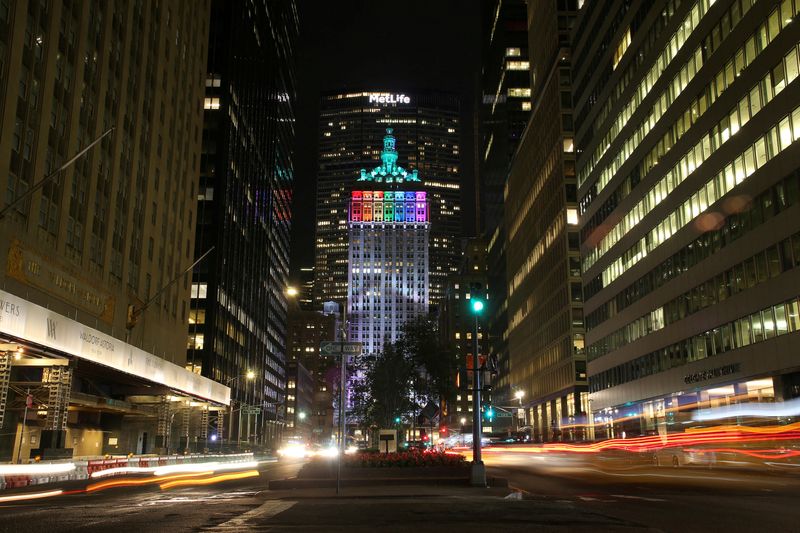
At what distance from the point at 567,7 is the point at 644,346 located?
2358 inches

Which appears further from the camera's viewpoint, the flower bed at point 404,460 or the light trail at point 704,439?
the light trail at point 704,439

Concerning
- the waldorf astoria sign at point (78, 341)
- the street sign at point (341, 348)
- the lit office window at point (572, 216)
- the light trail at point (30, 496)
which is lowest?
the light trail at point (30, 496)

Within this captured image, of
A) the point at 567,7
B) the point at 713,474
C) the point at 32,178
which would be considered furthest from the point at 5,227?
the point at 567,7

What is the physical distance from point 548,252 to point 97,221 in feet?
217

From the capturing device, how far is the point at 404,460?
28.0 meters

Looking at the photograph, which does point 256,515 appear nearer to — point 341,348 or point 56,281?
point 341,348

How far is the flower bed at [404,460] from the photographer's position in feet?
91.6

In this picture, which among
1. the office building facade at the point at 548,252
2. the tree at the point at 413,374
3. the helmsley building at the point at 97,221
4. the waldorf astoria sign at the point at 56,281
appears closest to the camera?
the helmsley building at the point at 97,221

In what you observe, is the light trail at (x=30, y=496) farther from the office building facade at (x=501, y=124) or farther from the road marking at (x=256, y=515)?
the office building facade at (x=501, y=124)

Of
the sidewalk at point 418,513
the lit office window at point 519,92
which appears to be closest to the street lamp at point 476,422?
the sidewalk at point 418,513

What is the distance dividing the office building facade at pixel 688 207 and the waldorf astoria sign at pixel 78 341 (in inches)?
1563

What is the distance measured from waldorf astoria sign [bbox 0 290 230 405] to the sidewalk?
15.5 metres

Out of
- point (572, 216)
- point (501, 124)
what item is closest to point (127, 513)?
point (572, 216)

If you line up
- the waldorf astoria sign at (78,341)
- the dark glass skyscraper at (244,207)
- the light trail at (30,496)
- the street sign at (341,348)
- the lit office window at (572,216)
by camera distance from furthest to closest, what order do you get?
the dark glass skyscraper at (244,207) < the lit office window at (572,216) < the waldorf astoria sign at (78,341) < the street sign at (341,348) < the light trail at (30,496)
